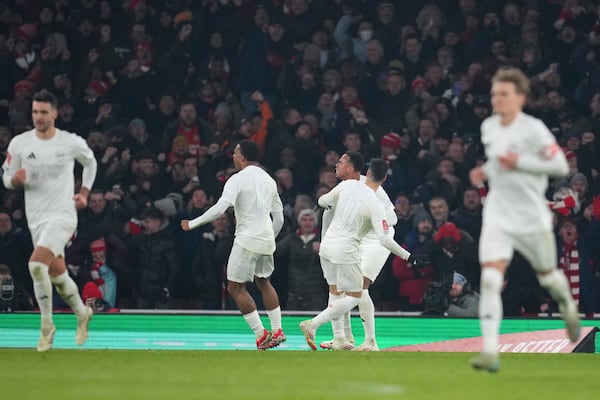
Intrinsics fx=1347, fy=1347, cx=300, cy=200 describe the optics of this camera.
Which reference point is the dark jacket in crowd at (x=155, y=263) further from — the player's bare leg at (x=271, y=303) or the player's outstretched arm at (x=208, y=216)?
the player's outstretched arm at (x=208, y=216)

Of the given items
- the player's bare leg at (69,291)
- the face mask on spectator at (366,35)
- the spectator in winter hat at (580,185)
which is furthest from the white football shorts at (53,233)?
the face mask on spectator at (366,35)

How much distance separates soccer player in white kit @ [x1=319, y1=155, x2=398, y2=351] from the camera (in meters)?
16.1

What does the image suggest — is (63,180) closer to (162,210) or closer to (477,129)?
(162,210)

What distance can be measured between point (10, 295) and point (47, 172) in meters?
7.47

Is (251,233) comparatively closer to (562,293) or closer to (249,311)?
(249,311)

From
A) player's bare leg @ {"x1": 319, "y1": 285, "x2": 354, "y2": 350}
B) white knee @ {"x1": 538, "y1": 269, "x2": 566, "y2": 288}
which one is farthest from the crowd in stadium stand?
white knee @ {"x1": 538, "y1": 269, "x2": 566, "y2": 288}

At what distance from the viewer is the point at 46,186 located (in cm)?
1320

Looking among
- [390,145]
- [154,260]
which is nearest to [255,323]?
[154,260]

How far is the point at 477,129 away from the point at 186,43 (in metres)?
6.02

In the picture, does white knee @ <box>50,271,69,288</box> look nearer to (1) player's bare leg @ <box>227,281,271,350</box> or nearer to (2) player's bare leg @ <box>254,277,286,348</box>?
(1) player's bare leg @ <box>227,281,271,350</box>

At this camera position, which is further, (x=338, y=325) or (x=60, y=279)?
(x=338, y=325)

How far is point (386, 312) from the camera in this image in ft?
63.8

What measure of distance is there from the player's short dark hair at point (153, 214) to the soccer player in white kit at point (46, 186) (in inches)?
281

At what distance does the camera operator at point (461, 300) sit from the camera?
19.1m
